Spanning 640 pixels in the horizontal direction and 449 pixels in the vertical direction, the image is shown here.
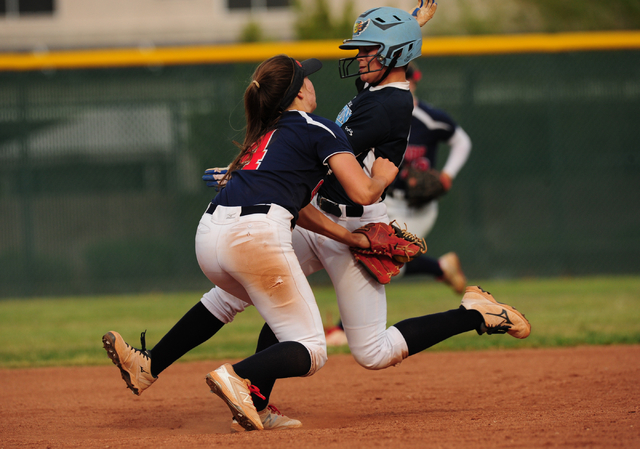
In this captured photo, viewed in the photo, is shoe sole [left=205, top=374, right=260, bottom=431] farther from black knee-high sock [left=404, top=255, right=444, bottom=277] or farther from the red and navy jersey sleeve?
the red and navy jersey sleeve

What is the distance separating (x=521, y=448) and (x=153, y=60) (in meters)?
8.11

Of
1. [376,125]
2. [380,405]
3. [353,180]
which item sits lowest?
[380,405]

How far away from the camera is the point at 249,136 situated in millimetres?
3000

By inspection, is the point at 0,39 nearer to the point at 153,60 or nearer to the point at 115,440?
the point at 153,60

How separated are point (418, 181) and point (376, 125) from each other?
2993 millimetres

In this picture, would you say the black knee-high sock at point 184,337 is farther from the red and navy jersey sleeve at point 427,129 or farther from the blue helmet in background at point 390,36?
the red and navy jersey sleeve at point 427,129

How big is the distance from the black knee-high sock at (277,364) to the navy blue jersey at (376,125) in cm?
79

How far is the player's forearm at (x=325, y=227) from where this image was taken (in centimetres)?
301

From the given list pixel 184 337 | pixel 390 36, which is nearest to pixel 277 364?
pixel 184 337

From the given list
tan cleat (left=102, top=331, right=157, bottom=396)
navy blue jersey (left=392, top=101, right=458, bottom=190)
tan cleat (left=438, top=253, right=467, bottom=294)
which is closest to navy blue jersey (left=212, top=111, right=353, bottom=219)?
tan cleat (left=102, top=331, right=157, bottom=396)

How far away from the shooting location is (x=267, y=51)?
930 centimetres

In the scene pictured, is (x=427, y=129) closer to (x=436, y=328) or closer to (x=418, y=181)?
(x=418, y=181)

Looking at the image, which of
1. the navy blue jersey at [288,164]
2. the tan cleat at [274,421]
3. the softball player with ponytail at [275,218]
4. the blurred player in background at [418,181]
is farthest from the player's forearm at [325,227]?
the blurred player in background at [418,181]

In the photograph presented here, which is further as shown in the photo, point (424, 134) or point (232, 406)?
point (424, 134)
